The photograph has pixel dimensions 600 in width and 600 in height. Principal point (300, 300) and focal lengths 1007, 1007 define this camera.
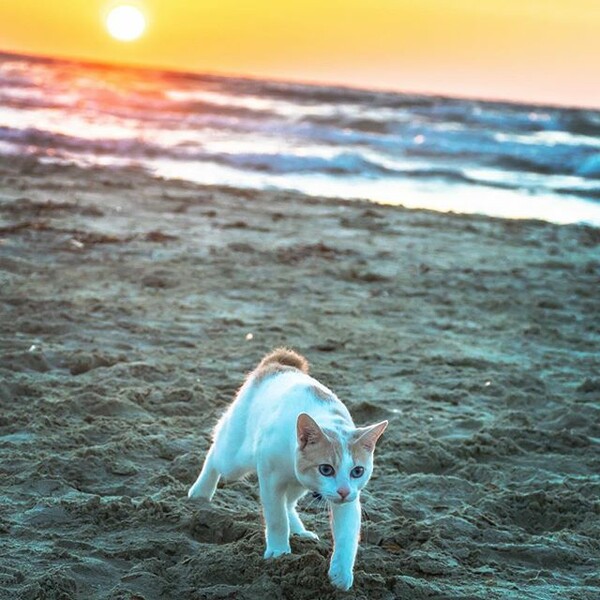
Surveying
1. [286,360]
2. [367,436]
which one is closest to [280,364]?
[286,360]

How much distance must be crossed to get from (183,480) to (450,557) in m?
1.34

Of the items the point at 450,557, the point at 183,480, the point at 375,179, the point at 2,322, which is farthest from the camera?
the point at 375,179

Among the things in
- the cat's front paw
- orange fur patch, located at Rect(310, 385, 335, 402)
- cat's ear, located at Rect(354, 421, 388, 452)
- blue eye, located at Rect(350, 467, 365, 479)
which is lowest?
the cat's front paw

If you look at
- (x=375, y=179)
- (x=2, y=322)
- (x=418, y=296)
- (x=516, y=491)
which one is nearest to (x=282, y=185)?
(x=375, y=179)

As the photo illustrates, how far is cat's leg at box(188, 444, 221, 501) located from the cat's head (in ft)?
3.29

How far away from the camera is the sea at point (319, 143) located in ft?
57.3

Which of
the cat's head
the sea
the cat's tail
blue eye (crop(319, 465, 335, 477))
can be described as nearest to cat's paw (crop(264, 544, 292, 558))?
the cat's head

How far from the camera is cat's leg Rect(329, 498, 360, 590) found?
3.49 metres

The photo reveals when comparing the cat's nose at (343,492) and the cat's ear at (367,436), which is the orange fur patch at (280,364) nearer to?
the cat's ear at (367,436)

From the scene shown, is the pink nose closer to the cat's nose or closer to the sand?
the cat's nose

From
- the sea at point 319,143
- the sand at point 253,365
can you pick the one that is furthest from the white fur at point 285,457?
the sea at point 319,143

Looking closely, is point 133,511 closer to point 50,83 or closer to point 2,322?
point 2,322

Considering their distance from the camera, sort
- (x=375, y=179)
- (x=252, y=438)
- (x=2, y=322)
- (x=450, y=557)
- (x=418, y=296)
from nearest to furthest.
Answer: (x=252, y=438)
(x=450, y=557)
(x=2, y=322)
(x=418, y=296)
(x=375, y=179)

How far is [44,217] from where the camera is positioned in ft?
35.2
